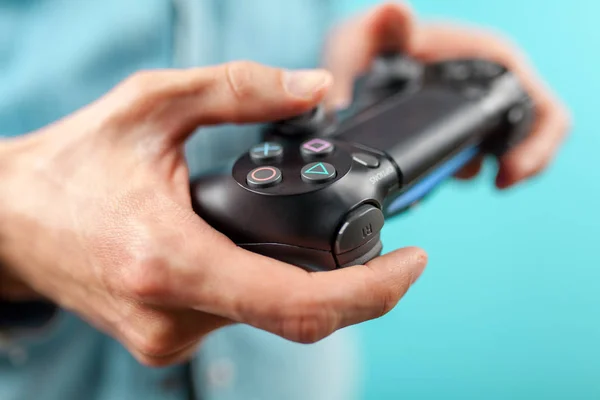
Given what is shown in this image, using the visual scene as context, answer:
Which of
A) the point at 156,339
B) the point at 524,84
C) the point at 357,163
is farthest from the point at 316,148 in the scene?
the point at 524,84

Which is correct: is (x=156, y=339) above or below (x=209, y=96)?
below

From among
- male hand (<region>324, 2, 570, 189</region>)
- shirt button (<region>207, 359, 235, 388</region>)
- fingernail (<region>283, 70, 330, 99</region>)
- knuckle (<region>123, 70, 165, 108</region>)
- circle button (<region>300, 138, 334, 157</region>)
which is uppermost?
fingernail (<region>283, 70, 330, 99</region>)

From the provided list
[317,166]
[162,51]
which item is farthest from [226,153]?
[317,166]

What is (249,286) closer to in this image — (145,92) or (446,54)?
(145,92)

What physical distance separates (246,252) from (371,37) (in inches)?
14.5

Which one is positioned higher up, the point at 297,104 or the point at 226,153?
the point at 297,104

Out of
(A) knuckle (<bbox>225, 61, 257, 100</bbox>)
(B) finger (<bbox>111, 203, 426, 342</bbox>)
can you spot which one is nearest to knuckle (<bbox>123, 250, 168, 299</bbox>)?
(B) finger (<bbox>111, 203, 426, 342</bbox>)

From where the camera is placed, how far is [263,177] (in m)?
0.29

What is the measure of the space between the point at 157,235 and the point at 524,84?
38 centimetres

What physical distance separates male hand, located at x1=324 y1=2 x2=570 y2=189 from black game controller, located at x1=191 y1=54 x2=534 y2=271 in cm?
4

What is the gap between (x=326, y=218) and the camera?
10.7 inches

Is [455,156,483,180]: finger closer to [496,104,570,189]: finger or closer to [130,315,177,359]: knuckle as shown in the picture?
[496,104,570,189]: finger

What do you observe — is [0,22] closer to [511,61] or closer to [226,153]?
[226,153]

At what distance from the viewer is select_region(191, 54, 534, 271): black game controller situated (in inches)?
10.8
